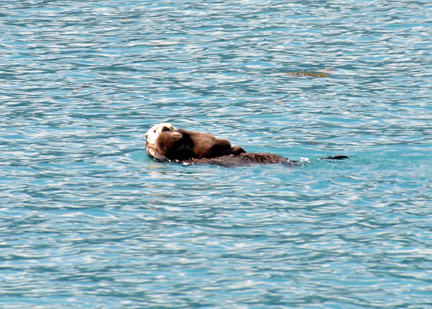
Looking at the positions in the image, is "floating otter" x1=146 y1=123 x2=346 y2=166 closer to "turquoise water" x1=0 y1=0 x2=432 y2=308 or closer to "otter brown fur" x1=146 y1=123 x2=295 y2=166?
"otter brown fur" x1=146 y1=123 x2=295 y2=166

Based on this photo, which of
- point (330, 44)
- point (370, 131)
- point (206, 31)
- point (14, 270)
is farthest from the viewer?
point (206, 31)

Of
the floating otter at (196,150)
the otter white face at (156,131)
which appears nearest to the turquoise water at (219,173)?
the floating otter at (196,150)

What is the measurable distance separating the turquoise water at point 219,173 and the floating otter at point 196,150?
16 cm

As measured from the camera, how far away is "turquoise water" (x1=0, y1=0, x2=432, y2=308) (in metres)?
6.00

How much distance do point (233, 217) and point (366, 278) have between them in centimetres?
180

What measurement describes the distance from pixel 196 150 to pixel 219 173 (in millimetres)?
624

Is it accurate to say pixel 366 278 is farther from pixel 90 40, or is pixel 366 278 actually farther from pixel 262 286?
pixel 90 40

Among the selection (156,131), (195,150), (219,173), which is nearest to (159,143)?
(156,131)

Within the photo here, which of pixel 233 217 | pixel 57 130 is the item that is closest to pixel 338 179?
pixel 233 217

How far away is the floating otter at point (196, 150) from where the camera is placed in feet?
29.4

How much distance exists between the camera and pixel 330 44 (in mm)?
17500

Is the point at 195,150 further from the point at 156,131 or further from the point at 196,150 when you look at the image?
the point at 156,131

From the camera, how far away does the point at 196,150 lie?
9367mm

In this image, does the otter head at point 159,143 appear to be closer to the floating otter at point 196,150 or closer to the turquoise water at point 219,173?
the floating otter at point 196,150
